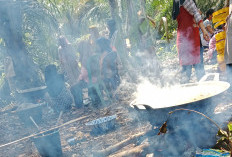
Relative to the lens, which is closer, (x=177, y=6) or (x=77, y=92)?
(x=177, y=6)

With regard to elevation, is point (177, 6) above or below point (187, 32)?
above

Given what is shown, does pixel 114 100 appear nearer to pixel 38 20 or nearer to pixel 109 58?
pixel 109 58

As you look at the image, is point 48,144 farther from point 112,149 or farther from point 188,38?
point 188,38

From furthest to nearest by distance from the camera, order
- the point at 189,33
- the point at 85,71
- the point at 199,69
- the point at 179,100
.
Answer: the point at 85,71 → the point at 199,69 → the point at 189,33 → the point at 179,100

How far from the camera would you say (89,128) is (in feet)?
19.1

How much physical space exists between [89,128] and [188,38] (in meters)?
3.38

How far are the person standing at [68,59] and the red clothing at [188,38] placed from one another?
4584 millimetres

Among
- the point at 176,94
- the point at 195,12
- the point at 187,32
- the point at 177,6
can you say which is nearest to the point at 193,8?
the point at 195,12

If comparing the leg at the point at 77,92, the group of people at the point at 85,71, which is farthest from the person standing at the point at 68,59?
the leg at the point at 77,92

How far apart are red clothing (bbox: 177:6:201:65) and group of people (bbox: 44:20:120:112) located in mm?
2957

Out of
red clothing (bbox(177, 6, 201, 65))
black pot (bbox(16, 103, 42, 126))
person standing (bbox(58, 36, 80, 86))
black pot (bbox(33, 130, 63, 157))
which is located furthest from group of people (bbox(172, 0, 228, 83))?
black pot (bbox(16, 103, 42, 126))

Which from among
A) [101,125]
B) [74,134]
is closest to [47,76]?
[74,134]

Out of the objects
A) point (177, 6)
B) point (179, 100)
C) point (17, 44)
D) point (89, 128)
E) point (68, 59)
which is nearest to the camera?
point (179, 100)

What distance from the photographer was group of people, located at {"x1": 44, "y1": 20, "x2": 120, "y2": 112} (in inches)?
292
